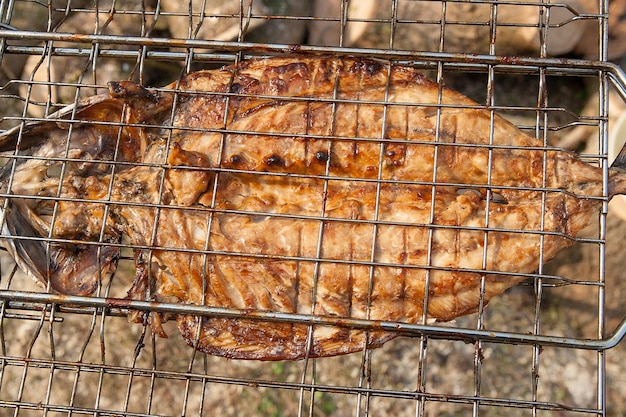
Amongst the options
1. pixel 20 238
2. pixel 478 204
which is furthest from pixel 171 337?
pixel 478 204

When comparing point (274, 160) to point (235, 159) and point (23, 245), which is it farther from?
point (23, 245)

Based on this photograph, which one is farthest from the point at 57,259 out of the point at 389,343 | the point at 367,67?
the point at 389,343

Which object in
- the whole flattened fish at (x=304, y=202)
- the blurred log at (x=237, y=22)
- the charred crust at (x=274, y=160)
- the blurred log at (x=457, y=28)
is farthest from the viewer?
the blurred log at (x=237, y=22)

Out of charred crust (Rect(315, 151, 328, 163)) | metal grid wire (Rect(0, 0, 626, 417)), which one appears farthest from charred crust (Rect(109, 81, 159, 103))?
metal grid wire (Rect(0, 0, 626, 417))

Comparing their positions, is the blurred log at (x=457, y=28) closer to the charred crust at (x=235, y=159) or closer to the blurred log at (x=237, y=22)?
the blurred log at (x=237, y=22)

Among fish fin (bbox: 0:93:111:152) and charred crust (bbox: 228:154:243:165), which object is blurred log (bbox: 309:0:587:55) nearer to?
charred crust (bbox: 228:154:243:165)

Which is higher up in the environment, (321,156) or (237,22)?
(237,22)

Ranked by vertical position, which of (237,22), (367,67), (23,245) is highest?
(237,22)

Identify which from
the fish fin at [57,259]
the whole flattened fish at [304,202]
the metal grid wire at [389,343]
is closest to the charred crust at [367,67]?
the whole flattened fish at [304,202]

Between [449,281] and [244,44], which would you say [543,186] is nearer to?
[449,281]
